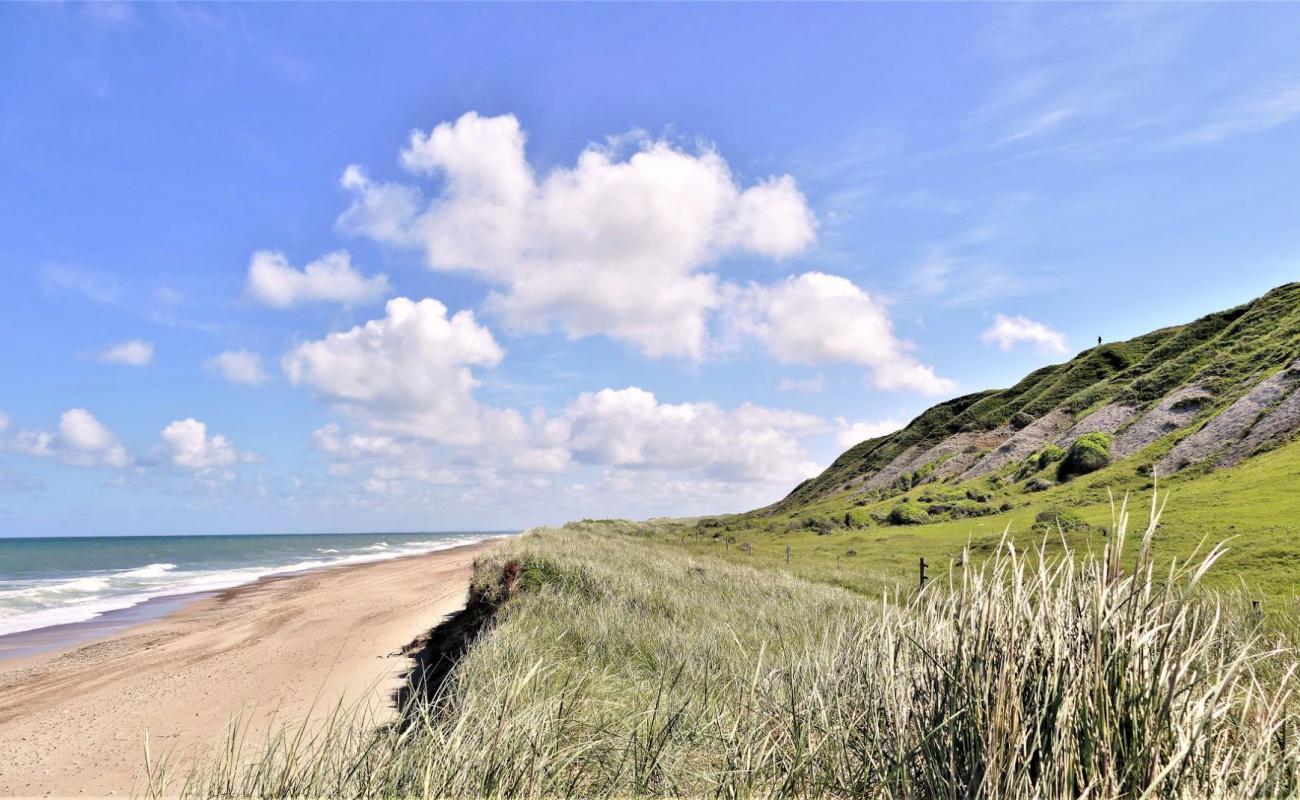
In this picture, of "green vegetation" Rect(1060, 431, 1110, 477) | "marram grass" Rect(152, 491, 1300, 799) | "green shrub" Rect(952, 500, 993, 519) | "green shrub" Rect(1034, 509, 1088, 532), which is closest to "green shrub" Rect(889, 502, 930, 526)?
"green shrub" Rect(952, 500, 993, 519)

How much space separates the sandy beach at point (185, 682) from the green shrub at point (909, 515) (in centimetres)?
2828

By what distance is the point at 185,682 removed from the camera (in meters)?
17.6

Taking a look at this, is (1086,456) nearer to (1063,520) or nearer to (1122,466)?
(1122,466)

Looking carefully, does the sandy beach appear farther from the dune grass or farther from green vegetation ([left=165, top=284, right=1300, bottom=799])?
the dune grass

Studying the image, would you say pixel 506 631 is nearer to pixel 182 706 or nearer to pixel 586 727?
pixel 586 727

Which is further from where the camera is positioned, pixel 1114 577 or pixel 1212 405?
pixel 1212 405

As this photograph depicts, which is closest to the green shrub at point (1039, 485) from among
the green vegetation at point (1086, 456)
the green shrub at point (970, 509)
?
the green vegetation at point (1086, 456)

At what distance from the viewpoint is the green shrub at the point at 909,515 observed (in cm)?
4091

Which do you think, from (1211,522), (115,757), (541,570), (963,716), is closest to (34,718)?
(115,757)

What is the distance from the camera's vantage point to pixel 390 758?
14.7ft

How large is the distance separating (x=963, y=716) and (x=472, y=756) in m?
3.21

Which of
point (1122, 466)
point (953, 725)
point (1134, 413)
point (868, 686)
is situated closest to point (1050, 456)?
point (1122, 466)

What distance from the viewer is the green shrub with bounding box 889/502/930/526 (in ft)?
134

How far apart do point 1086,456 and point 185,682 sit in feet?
157
